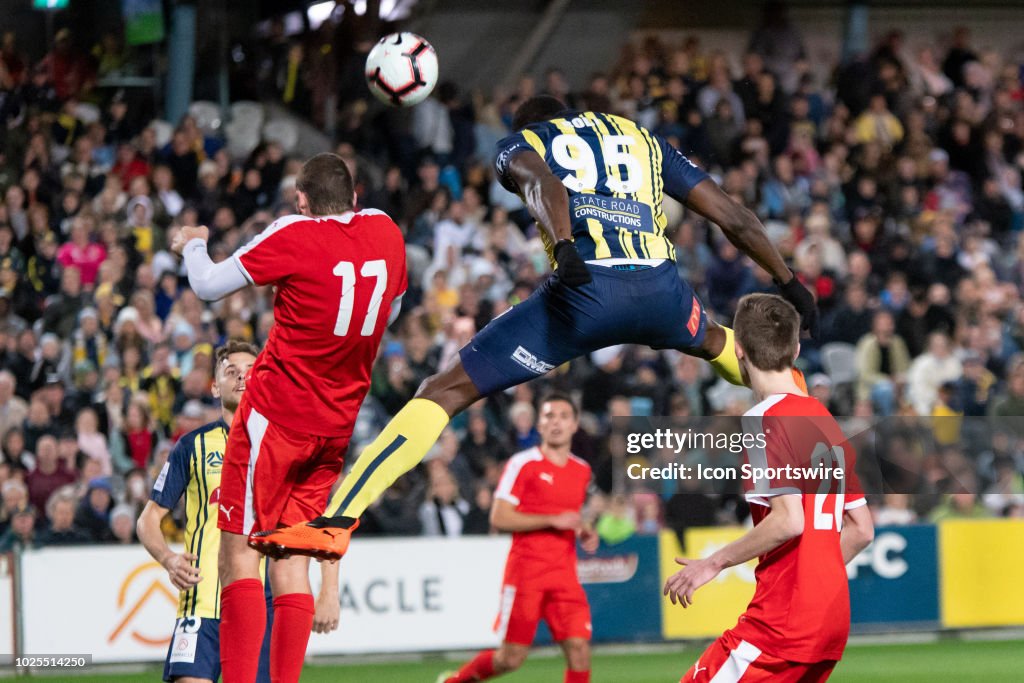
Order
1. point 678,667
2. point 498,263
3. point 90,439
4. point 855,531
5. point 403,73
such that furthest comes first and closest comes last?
1. point 498,263
2. point 90,439
3. point 678,667
4. point 403,73
5. point 855,531

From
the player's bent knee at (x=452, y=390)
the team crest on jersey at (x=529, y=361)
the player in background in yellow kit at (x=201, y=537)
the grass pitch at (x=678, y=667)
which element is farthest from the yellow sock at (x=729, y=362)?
the grass pitch at (x=678, y=667)

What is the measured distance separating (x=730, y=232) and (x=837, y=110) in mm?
13052

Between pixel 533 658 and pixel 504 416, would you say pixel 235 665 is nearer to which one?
pixel 533 658

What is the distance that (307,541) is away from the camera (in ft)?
18.7

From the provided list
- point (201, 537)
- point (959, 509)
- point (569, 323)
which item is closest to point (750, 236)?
point (569, 323)

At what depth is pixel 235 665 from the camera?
20.3 ft

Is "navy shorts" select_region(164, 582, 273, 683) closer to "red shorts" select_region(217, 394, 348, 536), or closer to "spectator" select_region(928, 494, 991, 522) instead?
"red shorts" select_region(217, 394, 348, 536)

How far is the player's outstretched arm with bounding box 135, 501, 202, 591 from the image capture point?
21.1 ft

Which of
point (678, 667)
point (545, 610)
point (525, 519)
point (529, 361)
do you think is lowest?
point (678, 667)

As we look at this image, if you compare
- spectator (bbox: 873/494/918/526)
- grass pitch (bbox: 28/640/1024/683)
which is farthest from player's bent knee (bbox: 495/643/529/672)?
spectator (bbox: 873/494/918/526)

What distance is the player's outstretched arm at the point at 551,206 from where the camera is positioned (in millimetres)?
5836

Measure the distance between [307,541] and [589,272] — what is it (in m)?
1.50

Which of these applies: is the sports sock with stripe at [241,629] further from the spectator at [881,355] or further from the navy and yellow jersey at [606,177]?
the spectator at [881,355]

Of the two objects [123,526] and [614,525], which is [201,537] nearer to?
[123,526]
